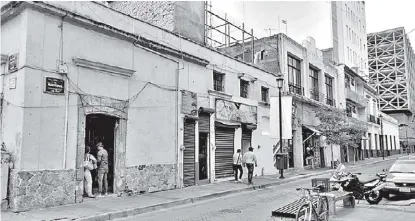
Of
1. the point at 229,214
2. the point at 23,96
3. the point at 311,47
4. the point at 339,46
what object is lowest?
the point at 229,214

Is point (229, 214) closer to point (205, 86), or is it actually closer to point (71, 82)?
point (71, 82)

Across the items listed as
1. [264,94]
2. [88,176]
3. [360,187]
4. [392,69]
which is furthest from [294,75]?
[392,69]

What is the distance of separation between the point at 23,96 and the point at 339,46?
4149cm

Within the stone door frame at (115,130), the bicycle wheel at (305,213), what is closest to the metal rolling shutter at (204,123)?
the stone door frame at (115,130)

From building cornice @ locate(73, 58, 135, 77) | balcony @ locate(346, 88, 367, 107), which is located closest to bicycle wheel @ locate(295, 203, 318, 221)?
building cornice @ locate(73, 58, 135, 77)

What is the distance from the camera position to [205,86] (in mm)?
16375

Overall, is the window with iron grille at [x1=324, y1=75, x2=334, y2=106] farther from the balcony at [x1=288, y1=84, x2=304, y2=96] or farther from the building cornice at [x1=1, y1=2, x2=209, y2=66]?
the building cornice at [x1=1, y1=2, x2=209, y2=66]

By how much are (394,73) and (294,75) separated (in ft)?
190

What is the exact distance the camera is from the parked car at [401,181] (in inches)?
442

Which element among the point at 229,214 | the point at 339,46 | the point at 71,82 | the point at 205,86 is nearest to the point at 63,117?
the point at 71,82

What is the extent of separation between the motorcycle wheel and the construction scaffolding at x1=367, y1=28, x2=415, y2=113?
224 feet

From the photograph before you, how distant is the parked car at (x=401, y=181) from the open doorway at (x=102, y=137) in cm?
937

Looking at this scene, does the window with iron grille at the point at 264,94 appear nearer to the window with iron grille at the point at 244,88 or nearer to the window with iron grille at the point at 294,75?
the window with iron grille at the point at 244,88

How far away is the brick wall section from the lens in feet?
52.2
